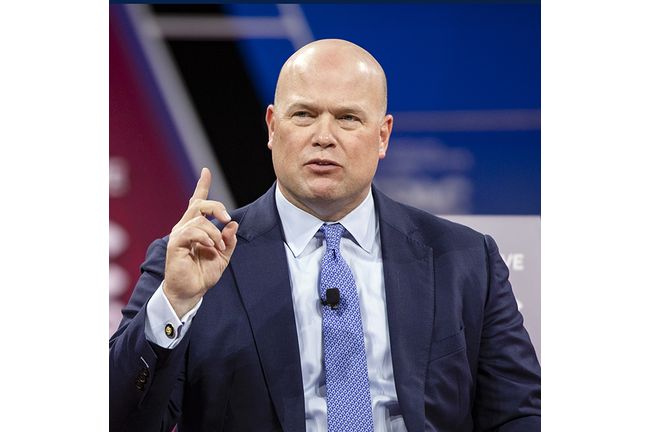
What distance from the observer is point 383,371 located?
6.55ft

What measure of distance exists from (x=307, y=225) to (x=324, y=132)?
13.7 inches

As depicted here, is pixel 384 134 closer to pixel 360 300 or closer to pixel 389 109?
pixel 389 109

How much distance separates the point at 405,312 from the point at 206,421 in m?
0.76

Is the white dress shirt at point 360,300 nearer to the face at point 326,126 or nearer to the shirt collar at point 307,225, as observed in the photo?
the shirt collar at point 307,225

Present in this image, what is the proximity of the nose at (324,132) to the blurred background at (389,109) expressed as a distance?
47 cm

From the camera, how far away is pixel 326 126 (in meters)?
1.97

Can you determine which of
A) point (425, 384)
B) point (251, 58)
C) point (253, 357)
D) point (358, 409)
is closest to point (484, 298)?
point (425, 384)

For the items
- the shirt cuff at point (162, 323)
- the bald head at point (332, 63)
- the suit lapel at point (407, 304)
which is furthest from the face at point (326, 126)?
the shirt cuff at point (162, 323)

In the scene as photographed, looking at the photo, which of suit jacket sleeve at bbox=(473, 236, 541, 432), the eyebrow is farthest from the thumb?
suit jacket sleeve at bbox=(473, 236, 541, 432)

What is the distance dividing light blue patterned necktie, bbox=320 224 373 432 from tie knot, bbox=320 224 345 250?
0.03m

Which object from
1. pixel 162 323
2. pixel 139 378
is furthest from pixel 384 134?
pixel 139 378

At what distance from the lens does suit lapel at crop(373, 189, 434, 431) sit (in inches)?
77.0

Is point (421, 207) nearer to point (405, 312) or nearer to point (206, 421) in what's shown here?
point (405, 312)

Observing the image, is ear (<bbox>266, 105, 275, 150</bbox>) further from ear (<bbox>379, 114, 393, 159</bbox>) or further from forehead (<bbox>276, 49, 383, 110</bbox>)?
ear (<bbox>379, 114, 393, 159</bbox>)
